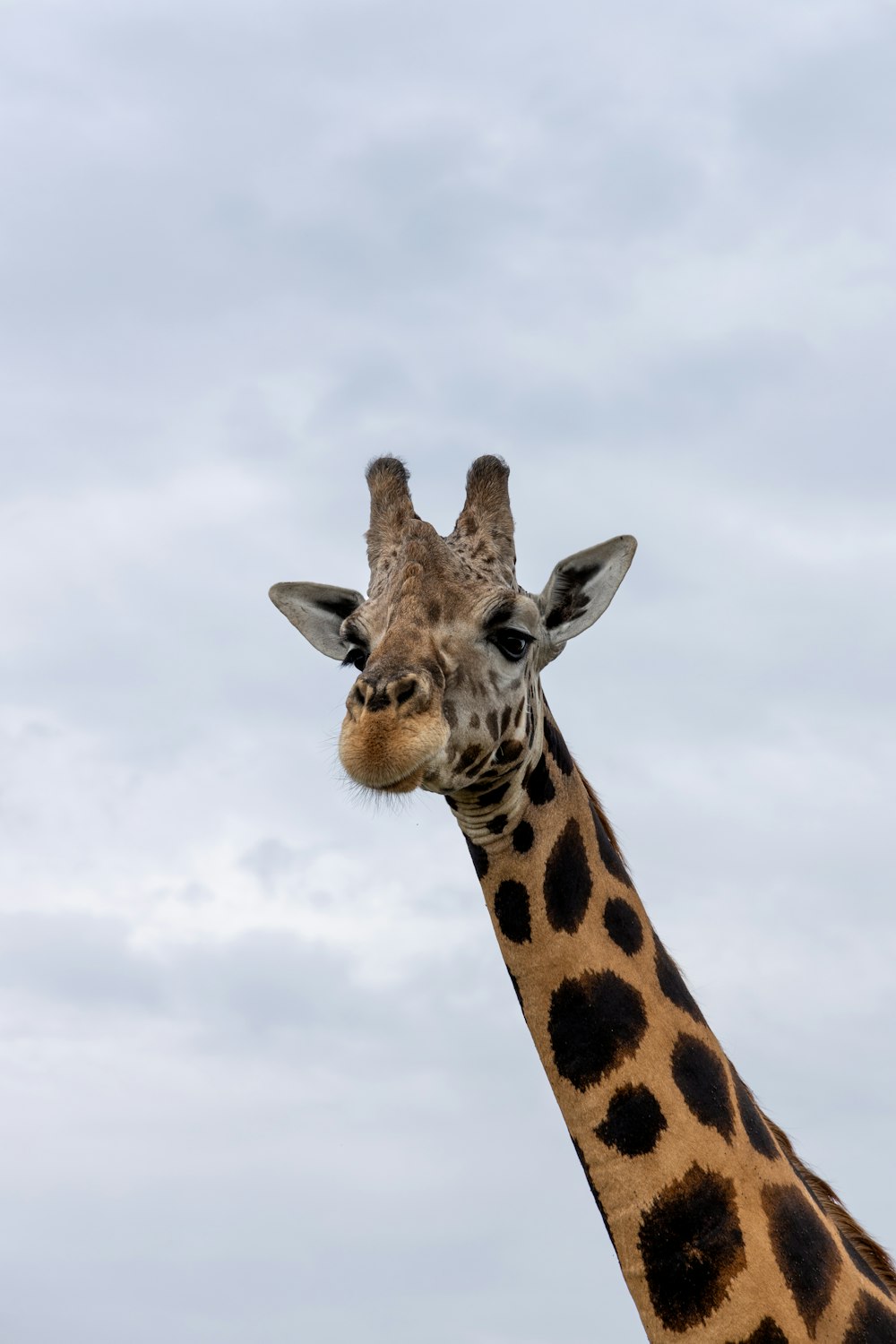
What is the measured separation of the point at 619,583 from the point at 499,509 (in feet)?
4.02

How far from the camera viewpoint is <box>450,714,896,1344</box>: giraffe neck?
977cm

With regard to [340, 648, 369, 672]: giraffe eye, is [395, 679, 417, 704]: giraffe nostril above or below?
below

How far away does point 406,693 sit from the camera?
31.5ft

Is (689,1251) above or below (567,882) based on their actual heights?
below

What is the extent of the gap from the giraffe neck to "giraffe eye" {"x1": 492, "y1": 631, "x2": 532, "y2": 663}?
27.6 inches

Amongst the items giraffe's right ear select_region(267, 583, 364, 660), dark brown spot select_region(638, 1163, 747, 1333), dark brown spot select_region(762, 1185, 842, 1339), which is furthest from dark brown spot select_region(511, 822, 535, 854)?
dark brown spot select_region(762, 1185, 842, 1339)

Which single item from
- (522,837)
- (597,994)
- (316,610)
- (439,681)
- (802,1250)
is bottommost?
(802,1250)

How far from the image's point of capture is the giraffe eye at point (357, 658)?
1095 centimetres

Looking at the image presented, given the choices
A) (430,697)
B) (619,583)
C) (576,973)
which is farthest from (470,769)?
(619,583)

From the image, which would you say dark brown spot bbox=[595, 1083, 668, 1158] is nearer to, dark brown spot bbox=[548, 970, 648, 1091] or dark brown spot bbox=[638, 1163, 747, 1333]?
dark brown spot bbox=[548, 970, 648, 1091]

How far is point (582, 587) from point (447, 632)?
5.85 feet

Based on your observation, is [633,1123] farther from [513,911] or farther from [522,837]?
[522,837]

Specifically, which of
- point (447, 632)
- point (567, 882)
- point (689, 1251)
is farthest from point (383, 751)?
point (689, 1251)

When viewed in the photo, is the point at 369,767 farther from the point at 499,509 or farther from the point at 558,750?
the point at 499,509
